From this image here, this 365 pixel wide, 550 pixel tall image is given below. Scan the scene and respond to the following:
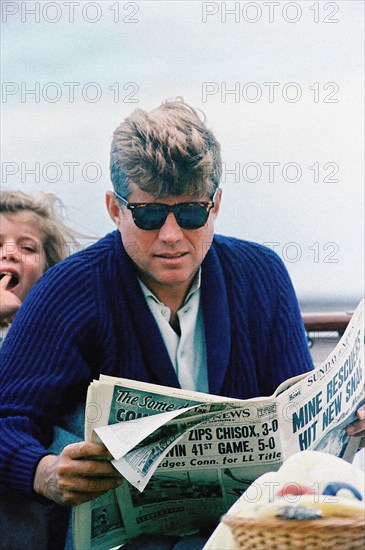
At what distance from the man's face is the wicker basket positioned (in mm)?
756

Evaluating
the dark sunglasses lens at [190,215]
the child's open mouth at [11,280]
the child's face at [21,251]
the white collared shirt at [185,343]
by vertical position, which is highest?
the dark sunglasses lens at [190,215]

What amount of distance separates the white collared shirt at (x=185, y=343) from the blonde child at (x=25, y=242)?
415 millimetres

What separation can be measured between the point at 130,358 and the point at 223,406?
1.15ft

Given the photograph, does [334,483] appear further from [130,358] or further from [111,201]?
[111,201]

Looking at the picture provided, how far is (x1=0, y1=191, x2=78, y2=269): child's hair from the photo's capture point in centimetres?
216

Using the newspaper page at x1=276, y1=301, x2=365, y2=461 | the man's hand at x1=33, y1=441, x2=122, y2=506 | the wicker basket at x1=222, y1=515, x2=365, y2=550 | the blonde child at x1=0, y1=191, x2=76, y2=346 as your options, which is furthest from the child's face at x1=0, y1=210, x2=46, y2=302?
the wicker basket at x1=222, y1=515, x2=365, y2=550

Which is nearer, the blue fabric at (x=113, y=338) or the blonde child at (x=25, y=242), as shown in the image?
the blue fabric at (x=113, y=338)

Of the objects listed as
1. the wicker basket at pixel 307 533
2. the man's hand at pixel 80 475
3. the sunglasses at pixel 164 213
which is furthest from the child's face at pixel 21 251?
the wicker basket at pixel 307 533

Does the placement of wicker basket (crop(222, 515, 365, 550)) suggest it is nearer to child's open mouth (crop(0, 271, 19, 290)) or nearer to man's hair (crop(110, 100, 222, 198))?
man's hair (crop(110, 100, 222, 198))

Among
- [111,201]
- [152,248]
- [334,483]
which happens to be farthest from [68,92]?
[334,483]

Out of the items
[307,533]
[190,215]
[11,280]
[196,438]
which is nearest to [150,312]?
[190,215]

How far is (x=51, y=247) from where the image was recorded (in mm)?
2164

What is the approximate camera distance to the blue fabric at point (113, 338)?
1601 mm

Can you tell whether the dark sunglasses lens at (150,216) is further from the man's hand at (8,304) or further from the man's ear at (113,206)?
the man's hand at (8,304)
